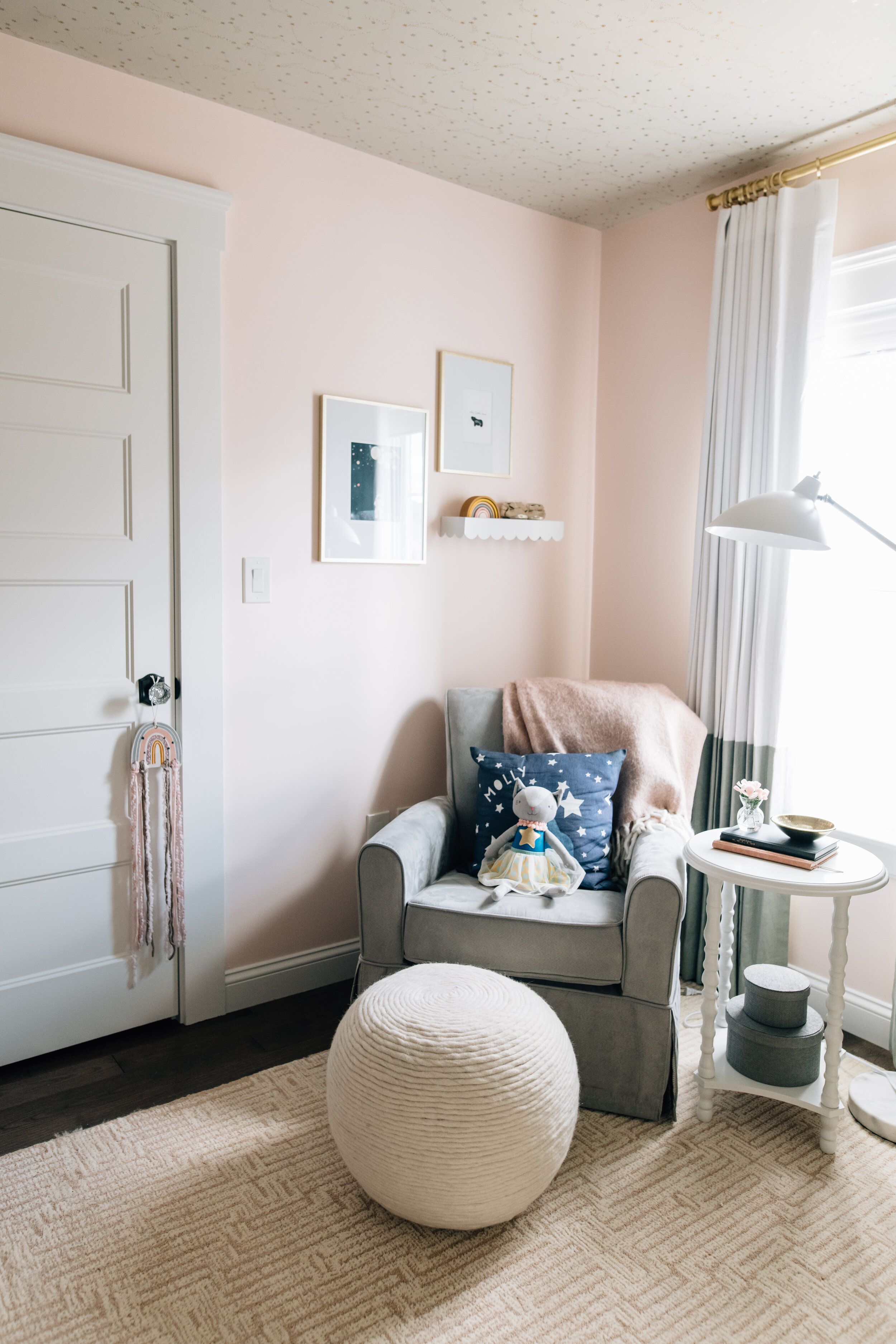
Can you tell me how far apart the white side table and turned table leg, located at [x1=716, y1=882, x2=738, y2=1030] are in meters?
0.26

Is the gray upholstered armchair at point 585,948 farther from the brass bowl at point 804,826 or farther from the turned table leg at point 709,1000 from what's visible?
the brass bowl at point 804,826

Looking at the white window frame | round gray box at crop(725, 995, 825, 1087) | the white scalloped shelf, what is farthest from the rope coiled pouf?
the white window frame

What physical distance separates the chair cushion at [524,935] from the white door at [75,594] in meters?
0.84

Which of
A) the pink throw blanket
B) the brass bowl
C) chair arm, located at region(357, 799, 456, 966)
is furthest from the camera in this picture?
the pink throw blanket

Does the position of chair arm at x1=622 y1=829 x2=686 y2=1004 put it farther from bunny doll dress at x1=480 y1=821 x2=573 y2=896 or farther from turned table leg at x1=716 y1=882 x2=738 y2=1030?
turned table leg at x1=716 y1=882 x2=738 y2=1030

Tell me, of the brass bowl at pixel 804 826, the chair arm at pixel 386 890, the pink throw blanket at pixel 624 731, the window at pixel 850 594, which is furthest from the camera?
the pink throw blanket at pixel 624 731

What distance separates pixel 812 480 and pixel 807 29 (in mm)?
951

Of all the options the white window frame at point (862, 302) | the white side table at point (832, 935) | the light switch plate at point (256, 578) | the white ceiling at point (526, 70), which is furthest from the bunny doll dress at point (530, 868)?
the white ceiling at point (526, 70)

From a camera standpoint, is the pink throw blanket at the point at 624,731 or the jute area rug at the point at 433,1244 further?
the pink throw blanket at the point at 624,731

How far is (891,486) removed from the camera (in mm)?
2443

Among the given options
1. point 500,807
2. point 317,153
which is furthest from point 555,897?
point 317,153

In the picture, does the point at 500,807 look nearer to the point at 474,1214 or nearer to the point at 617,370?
the point at 474,1214

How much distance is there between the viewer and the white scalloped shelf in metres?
2.85

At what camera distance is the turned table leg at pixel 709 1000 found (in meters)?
2.08
